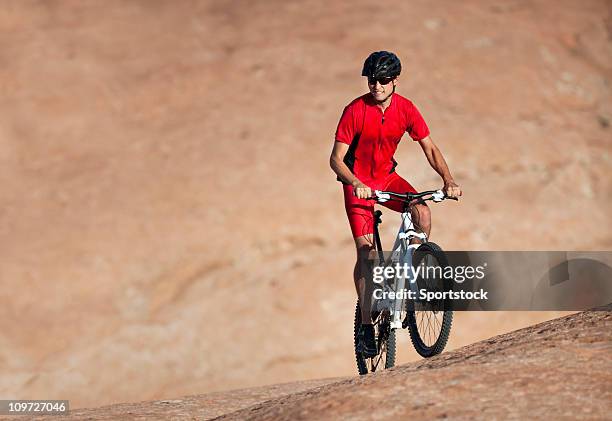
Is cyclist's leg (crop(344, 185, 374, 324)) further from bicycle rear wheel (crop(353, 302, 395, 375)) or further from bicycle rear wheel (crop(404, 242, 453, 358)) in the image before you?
bicycle rear wheel (crop(404, 242, 453, 358))

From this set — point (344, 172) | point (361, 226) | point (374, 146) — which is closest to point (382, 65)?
point (374, 146)

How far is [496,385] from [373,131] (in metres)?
2.48

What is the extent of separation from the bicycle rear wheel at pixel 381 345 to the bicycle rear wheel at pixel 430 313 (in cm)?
29

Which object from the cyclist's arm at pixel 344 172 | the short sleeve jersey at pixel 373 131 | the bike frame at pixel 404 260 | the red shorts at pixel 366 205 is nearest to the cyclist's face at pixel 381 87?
the short sleeve jersey at pixel 373 131

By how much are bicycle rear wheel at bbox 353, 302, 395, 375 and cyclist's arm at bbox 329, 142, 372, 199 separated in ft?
4.10

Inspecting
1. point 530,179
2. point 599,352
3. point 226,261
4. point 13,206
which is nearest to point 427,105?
point 530,179

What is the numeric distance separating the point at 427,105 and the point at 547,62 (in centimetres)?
375

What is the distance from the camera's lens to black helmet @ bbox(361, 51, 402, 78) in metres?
8.03

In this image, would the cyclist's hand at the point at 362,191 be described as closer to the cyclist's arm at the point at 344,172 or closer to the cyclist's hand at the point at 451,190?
the cyclist's arm at the point at 344,172

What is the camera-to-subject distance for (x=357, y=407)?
6.89 meters

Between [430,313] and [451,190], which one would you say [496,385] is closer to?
[430,313]

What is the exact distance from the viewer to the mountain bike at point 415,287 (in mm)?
8023

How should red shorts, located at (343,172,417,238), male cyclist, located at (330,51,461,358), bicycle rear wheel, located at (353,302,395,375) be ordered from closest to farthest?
1. male cyclist, located at (330,51,461,358)
2. red shorts, located at (343,172,417,238)
3. bicycle rear wheel, located at (353,302,395,375)

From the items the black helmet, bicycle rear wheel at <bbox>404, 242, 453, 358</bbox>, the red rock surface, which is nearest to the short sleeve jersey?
the black helmet
